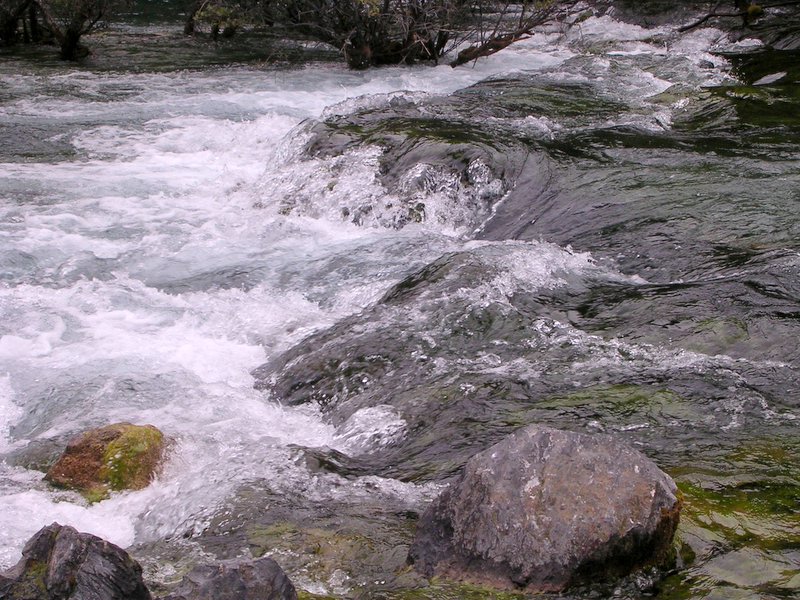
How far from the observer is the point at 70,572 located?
8.39 feet

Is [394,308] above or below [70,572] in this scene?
below

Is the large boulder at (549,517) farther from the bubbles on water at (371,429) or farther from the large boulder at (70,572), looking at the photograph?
the bubbles on water at (371,429)

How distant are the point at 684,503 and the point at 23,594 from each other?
7.58 feet

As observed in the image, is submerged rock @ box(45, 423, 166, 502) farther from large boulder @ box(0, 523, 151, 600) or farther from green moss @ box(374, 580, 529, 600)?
green moss @ box(374, 580, 529, 600)

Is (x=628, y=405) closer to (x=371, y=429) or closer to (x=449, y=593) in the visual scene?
→ (x=371, y=429)

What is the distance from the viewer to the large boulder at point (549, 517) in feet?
9.32

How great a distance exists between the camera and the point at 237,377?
17.6ft

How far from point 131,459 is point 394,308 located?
203 centimetres

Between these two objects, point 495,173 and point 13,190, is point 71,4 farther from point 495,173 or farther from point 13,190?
point 495,173

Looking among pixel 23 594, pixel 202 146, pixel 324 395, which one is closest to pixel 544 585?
pixel 23 594

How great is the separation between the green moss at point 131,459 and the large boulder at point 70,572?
1377 mm

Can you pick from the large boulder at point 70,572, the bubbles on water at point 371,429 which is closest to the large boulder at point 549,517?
the large boulder at point 70,572

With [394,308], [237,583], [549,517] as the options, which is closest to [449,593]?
[549,517]

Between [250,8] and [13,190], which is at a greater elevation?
[250,8]
